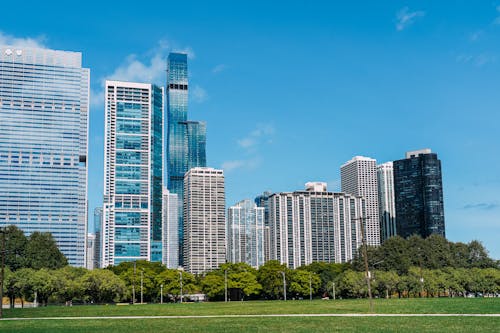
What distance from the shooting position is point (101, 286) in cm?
10044

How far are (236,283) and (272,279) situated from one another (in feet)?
25.2

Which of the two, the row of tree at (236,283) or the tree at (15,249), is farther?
the tree at (15,249)

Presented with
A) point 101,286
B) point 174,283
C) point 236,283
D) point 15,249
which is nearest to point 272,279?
point 236,283

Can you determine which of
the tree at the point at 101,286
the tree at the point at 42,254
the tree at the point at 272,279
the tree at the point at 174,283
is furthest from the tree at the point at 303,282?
the tree at the point at 42,254

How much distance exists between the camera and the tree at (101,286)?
100 m

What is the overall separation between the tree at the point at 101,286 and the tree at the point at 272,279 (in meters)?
30.6

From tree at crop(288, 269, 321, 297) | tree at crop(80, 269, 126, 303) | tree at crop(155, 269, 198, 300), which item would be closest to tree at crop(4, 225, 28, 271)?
tree at crop(80, 269, 126, 303)

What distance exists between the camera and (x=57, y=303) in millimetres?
110500

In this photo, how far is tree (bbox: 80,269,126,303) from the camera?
3954 inches

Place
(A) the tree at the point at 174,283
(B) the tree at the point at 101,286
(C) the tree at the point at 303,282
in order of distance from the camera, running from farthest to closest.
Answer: (C) the tree at the point at 303,282 < (A) the tree at the point at 174,283 < (B) the tree at the point at 101,286

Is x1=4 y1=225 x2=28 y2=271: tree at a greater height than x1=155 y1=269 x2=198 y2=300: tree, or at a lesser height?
greater

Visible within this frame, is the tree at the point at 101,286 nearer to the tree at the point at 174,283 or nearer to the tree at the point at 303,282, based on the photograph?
the tree at the point at 174,283

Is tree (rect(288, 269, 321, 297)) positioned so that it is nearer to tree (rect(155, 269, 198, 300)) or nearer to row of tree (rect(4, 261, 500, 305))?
row of tree (rect(4, 261, 500, 305))

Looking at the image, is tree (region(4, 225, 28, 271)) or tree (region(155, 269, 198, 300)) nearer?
tree (region(4, 225, 28, 271))
